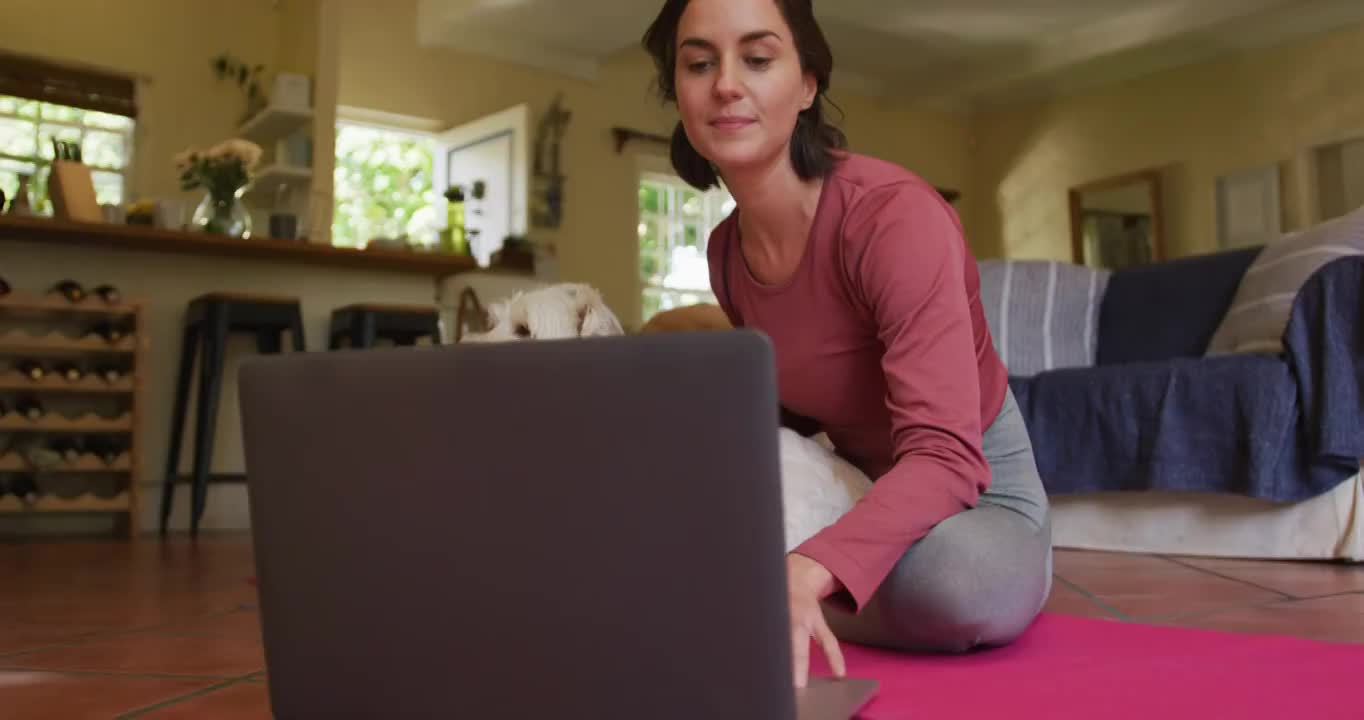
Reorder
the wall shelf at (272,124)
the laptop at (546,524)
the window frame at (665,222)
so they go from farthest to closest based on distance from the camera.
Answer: the window frame at (665,222)
the wall shelf at (272,124)
the laptop at (546,524)

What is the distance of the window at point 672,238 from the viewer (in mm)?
→ 7496

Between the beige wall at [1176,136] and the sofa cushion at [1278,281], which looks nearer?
the sofa cushion at [1278,281]

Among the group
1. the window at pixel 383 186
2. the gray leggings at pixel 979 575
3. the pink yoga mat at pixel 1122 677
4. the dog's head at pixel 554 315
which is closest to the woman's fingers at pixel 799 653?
the pink yoga mat at pixel 1122 677

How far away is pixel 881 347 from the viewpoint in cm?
121

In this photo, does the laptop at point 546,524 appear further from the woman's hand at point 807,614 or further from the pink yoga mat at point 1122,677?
the pink yoga mat at point 1122,677

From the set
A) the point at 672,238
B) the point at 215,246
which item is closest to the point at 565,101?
the point at 672,238

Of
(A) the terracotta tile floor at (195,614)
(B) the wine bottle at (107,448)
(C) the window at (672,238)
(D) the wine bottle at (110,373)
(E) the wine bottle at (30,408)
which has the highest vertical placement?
(C) the window at (672,238)

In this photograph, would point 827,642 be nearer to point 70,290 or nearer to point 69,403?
point 70,290

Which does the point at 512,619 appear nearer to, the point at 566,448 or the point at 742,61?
the point at 566,448

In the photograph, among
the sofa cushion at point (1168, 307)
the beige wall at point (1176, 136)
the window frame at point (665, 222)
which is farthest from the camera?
the window frame at point (665, 222)

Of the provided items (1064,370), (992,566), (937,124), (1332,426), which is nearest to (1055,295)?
(1064,370)

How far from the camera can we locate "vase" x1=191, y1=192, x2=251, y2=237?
382 centimetres

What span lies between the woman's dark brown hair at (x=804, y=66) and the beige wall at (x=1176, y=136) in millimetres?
6690

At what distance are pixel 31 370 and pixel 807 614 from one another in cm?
365
